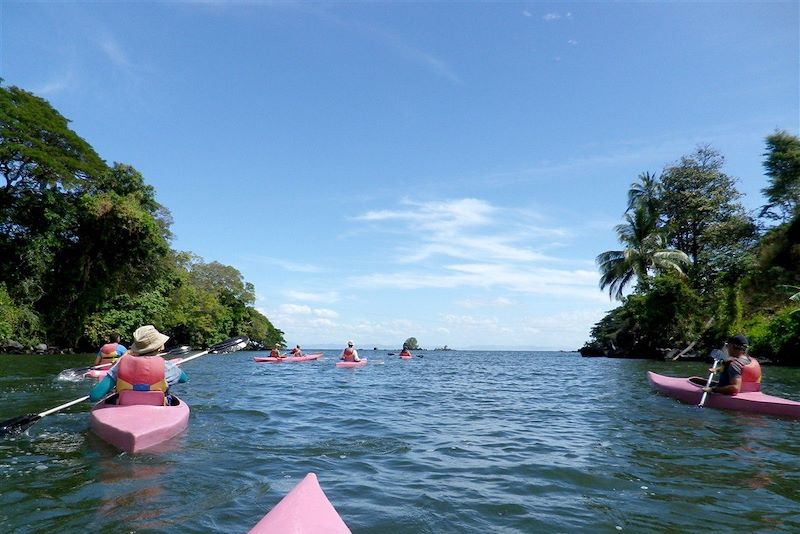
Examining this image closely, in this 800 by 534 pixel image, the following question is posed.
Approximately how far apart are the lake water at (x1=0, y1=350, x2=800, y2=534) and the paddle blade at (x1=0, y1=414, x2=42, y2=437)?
6.3 inches

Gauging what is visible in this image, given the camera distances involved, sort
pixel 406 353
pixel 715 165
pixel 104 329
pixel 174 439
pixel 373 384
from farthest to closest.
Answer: pixel 715 165 < pixel 406 353 < pixel 104 329 < pixel 373 384 < pixel 174 439

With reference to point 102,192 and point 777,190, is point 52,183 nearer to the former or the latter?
point 102,192

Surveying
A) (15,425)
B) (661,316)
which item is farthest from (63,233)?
(661,316)

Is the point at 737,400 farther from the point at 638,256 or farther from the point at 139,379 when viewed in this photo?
the point at 638,256

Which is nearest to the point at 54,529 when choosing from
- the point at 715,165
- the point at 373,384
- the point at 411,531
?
the point at 411,531

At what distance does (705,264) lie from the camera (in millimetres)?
33031

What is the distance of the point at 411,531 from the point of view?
357 cm

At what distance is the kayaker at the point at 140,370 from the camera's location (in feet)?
21.7

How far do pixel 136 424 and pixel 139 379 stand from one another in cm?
107

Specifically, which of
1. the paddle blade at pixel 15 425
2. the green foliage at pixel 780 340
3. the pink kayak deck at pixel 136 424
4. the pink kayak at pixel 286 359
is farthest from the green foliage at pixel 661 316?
the paddle blade at pixel 15 425

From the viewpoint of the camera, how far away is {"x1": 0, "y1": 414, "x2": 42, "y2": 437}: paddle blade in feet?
19.5

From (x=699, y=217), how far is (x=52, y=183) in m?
38.8

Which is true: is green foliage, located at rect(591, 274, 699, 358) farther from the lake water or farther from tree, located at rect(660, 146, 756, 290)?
the lake water

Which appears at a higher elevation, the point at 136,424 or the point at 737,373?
the point at 737,373
